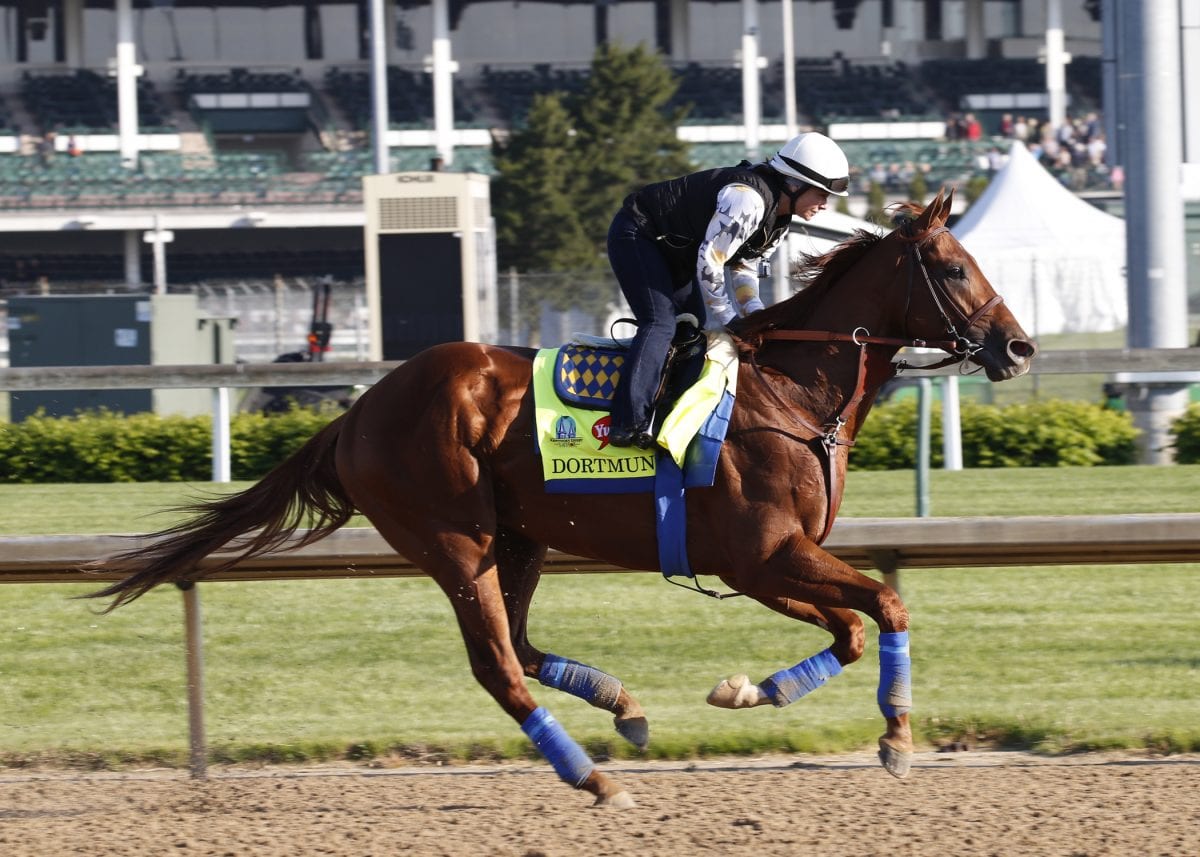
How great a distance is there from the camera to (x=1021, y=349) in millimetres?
4801

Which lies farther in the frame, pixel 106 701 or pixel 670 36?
pixel 670 36

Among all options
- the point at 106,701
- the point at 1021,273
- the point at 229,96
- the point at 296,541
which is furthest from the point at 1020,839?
the point at 229,96

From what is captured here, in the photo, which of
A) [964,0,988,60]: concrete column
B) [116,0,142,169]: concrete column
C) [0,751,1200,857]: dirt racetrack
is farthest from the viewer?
[964,0,988,60]: concrete column

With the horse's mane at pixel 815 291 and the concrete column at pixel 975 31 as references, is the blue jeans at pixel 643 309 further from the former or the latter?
the concrete column at pixel 975 31

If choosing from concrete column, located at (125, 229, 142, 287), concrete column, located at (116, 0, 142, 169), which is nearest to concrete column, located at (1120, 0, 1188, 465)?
concrete column, located at (125, 229, 142, 287)

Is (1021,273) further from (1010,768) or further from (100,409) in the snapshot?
(1010,768)

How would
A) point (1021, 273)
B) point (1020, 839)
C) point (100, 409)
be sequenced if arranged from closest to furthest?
point (1020, 839) < point (100, 409) < point (1021, 273)

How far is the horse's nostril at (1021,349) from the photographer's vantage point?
4773 mm

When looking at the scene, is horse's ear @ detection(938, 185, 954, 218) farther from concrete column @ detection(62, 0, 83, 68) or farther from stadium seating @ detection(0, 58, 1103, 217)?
concrete column @ detection(62, 0, 83, 68)

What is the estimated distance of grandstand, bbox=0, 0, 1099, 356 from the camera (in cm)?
3534

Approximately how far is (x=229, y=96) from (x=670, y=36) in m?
11.5

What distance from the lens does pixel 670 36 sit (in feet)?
141

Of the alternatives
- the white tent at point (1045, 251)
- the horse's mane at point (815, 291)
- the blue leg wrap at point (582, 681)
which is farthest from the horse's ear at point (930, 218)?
the white tent at point (1045, 251)

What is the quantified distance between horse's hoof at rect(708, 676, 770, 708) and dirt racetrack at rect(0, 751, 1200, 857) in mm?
320
